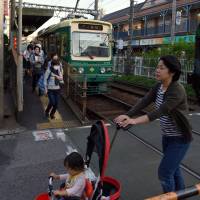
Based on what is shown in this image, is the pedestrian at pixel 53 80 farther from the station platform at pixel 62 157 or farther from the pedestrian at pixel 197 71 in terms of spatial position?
the pedestrian at pixel 197 71

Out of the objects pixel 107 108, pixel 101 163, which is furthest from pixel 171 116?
pixel 107 108

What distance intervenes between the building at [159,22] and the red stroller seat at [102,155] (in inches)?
1066

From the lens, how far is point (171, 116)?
3.93m

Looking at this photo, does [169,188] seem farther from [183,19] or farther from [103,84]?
[183,19]

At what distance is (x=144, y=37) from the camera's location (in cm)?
4297

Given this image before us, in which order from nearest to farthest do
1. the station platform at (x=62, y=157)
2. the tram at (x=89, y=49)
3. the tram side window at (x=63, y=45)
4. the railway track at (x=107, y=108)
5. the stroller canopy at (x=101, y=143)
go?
1. the stroller canopy at (x=101, y=143)
2. the station platform at (x=62, y=157)
3. the railway track at (x=107, y=108)
4. the tram at (x=89, y=49)
5. the tram side window at (x=63, y=45)

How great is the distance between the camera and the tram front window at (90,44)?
1421 centimetres

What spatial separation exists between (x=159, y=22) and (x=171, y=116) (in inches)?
1607

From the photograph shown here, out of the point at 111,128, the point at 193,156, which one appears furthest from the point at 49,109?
the point at 193,156

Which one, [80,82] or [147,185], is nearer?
[147,185]

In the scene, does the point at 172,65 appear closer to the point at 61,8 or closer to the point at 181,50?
the point at 181,50

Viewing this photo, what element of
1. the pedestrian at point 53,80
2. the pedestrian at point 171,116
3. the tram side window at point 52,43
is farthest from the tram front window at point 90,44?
the pedestrian at point 171,116

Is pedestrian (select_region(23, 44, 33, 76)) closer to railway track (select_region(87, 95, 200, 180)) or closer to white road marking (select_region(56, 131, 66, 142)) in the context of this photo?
railway track (select_region(87, 95, 200, 180))

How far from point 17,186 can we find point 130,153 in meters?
2.38
